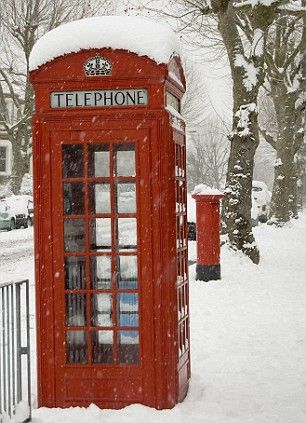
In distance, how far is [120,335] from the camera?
5.73 m

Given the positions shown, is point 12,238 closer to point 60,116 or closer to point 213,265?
point 213,265

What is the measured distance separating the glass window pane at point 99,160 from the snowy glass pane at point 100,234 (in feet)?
1.13

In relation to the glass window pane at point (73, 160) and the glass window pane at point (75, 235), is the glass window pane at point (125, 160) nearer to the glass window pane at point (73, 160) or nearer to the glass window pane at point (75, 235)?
the glass window pane at point (73, 160)

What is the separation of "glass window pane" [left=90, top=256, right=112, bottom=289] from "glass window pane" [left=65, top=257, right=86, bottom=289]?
7cm

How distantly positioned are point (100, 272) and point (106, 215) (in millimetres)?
424

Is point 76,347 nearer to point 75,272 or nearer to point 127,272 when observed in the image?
point 75,272

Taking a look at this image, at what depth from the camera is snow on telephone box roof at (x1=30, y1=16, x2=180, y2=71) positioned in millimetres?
5605

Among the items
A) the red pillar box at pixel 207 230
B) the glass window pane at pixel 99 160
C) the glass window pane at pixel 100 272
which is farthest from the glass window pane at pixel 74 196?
the red pillar box at pixel 207 230

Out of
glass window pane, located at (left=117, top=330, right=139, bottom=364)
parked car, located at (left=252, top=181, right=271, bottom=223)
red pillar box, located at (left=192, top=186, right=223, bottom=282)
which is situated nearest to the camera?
glass window pane, located at (left=117, top=330, right=139, bottom=364)

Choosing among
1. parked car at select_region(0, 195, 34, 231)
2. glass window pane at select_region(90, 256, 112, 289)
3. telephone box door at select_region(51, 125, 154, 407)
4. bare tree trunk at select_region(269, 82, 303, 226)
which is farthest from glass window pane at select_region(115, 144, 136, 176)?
parked car at select_region(0, 195, 34, 231)

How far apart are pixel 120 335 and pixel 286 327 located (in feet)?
13.7

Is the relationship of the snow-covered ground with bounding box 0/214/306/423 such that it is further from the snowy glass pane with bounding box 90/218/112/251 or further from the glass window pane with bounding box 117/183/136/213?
the glass window pane with bounding box 117/183/136/213

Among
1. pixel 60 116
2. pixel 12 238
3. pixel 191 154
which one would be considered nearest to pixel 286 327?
pixel 60 116

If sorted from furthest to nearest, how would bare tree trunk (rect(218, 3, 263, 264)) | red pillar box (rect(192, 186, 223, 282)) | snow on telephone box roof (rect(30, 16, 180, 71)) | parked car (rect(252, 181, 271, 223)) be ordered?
1. parked car (rect(252, 181, 271, 223))
2. bare tree trunk (rect(218, 3, 263, 264))
3. red pillar box (rect(192, 186, 223, 282))
4. snow on telephone box roof (rect(30, 16, 180, 71))
